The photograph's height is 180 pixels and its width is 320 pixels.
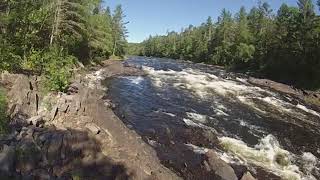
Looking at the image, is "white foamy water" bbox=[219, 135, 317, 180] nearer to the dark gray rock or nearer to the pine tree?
the dark gray rock

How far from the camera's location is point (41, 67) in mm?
28297

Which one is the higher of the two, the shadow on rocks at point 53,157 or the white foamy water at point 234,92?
the shadow on rocks at point 53,157

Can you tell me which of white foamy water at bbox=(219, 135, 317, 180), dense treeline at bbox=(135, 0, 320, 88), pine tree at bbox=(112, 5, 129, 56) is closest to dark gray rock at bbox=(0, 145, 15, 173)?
white foamy water at bbox=(219, 135, 317, 180)

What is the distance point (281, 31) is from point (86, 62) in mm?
43432

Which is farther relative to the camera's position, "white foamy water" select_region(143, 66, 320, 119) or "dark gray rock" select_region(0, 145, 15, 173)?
"white foamy water" select_region(143, 66, 320, 119)

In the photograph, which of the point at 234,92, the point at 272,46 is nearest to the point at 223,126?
the point at 234,92

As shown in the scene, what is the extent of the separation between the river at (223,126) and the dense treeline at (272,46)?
16492 mm

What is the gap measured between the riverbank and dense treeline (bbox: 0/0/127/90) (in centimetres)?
272

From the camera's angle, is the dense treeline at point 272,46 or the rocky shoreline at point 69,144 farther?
the dense treeline at point 272,46

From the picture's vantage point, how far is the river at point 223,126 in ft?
64.9

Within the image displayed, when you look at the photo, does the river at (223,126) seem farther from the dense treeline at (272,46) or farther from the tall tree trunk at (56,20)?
the dense treeline at (272,46)

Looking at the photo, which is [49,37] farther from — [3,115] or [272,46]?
[272,46]

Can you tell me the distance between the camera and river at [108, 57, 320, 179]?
19.8m

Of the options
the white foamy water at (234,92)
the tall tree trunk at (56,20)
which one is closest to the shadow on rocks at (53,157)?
the white foamy water at (234,92)
